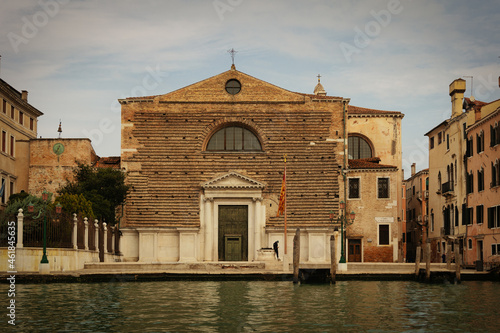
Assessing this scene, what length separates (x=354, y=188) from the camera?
4212 cm

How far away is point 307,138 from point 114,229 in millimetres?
11684

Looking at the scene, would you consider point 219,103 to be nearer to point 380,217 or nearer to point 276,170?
point 276,170

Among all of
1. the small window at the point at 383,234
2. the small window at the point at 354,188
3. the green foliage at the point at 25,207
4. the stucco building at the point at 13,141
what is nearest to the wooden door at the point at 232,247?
the small window at the point at 354,188

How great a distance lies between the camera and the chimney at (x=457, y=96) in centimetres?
4231

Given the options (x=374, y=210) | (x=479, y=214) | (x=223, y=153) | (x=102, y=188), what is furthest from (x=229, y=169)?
(x=479, y=214)

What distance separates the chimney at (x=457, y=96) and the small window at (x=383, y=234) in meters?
7.60

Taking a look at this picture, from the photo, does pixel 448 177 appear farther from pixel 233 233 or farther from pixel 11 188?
pixel 11 188

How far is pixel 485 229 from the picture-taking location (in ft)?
119

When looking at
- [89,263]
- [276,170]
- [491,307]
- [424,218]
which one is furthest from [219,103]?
[491,307]

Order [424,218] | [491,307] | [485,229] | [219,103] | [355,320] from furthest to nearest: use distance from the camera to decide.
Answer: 1. [424,218]
2. [219,103]
3. [485,229]
4. [491,307]
5. [355,320]

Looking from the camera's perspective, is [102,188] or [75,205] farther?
[102,188]

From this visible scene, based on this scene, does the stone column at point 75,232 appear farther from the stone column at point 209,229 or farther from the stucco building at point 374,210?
the stucco building at point 374,210

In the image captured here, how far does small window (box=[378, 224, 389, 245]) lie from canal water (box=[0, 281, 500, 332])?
1534 centimetres

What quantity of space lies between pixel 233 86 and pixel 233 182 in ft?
18.1
